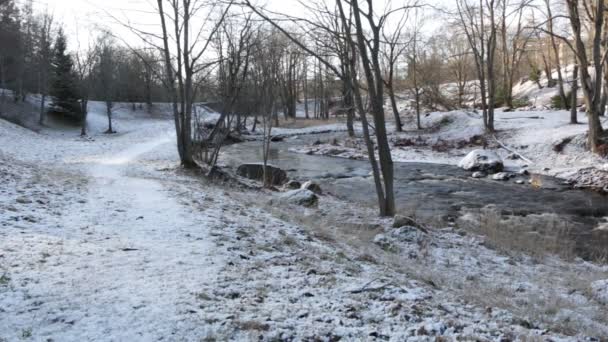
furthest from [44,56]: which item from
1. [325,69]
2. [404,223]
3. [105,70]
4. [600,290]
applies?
[600,290]

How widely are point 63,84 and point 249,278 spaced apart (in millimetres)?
38143

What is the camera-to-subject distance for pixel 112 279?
13.7ft

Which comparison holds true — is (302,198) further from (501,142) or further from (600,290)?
(501,142)

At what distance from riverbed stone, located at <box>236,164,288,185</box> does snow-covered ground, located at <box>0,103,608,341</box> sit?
616 cm

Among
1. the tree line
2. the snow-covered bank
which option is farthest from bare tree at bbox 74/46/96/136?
the snow-covered bank

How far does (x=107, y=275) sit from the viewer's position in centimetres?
428

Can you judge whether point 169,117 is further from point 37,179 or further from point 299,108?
point 37,179

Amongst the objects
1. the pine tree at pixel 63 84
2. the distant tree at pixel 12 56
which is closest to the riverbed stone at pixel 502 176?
the pine tree at pixel 63 84

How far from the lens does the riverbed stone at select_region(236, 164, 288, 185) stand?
15070 mm

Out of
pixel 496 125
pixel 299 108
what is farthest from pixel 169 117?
pixel 496 125

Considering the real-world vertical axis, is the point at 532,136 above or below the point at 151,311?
above

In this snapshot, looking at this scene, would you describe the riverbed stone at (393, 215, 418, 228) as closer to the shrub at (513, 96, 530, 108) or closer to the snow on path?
the snow on path

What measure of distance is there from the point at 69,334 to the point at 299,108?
67.5m

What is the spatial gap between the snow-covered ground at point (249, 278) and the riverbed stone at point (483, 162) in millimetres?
10556
